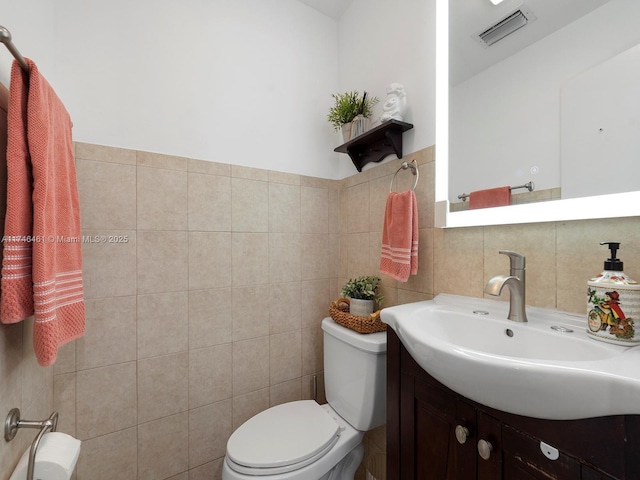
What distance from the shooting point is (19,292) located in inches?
24.5

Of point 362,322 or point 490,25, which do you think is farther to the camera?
point 362,322

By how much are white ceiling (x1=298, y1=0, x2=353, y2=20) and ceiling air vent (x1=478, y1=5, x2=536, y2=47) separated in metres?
0.92

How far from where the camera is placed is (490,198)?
3.17 ft

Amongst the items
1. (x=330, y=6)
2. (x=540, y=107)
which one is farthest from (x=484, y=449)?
(x=330, y=6)

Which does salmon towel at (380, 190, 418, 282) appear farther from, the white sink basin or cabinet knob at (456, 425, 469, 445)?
cabinet knob at (456, 425, 469, 445)

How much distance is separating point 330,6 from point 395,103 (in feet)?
2.89

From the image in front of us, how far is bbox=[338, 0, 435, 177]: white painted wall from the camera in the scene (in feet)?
3.74

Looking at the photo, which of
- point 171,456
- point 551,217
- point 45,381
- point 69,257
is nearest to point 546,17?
point 551,217

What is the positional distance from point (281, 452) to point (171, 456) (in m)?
0.56

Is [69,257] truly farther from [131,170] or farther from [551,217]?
[551,217]

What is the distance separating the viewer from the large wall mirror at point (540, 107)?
0.70 meters

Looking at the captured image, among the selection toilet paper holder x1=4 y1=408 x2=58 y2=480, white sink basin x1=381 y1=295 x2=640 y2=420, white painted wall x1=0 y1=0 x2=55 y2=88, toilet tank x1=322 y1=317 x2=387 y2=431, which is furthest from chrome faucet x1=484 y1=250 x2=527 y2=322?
white painted wall x1=0 y1=0 x2=55 y2=88

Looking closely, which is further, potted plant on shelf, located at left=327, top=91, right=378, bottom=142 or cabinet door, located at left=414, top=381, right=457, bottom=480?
potted plant on shelf, located at left=327, top=91, right=378, bottom=142

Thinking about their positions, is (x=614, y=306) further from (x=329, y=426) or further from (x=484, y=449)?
(x=329, y=426)
